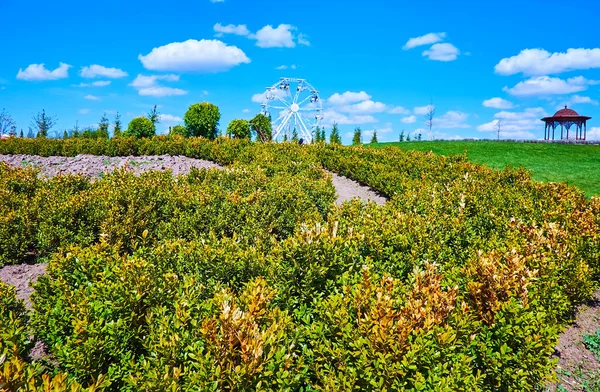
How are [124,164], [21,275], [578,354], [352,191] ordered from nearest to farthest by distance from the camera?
[578,354] → [21,275] → [352,191] → [124,164]

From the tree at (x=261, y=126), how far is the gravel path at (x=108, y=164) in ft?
52.6

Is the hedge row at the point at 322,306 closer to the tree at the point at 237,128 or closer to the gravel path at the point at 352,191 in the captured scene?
the gravel path at the point at 352,191

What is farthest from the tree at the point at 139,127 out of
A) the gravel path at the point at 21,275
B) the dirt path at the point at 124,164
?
the gravel path at the point at 21,275

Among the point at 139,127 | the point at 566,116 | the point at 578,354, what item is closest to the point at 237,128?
the point at 139,127

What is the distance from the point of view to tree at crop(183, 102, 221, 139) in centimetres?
2970

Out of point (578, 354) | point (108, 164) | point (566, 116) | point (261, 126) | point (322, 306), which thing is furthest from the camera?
point (566, 116)

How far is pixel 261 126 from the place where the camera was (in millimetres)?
34750

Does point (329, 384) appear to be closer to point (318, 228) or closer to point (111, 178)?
point (318, 228)

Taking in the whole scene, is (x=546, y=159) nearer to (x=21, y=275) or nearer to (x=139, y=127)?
(x=21, y=275)

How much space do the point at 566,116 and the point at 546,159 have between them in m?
20.0

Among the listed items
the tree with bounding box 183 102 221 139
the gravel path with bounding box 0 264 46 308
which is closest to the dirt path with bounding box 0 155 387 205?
the gravel path with bounding box 0 264 46 308

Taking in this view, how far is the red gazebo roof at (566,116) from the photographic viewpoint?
3845 centimetres

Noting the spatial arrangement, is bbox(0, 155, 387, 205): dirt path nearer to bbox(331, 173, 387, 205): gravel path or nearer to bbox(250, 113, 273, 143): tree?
bbox(331, 173, 387, 205): gravel path

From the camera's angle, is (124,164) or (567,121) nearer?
(124,164)
